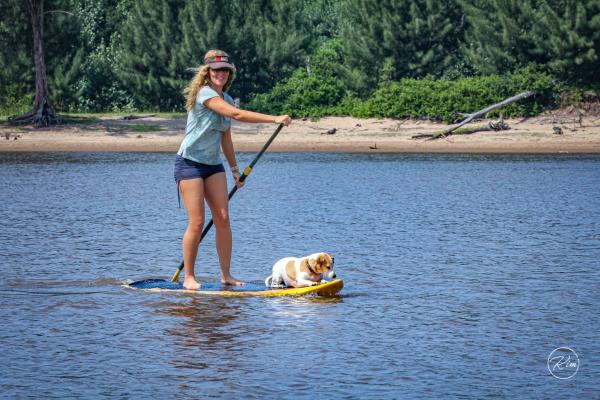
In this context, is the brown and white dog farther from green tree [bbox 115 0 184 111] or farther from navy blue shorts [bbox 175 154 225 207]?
green tree [bbox 115 0 184 111]

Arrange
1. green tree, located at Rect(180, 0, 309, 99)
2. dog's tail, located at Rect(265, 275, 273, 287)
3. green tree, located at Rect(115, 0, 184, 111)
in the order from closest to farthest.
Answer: dog's tail, located at Rect(265, 275, 273, 287)
green tree, located at Rect(180, 0, 309, 99)
green tree, located at Rect(115, 0, 184, 111)

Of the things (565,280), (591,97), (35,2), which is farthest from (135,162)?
(565,280)

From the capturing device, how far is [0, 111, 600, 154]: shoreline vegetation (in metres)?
35.8

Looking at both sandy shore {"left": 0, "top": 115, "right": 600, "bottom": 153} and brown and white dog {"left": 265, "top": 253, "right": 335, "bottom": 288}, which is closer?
brown and white dog {"left": 265, "top": 253, "right": 335, "bottom": 288}

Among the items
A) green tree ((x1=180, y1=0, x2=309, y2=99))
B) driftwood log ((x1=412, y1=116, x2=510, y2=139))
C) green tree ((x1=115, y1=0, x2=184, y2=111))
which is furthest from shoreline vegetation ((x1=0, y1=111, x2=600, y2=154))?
green tree ((x1=180, y1=0, x2=309, y2=99))

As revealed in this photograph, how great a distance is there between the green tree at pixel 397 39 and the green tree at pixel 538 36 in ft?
4.19

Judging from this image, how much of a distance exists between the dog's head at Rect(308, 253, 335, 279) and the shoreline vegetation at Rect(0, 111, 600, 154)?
83.6 ft

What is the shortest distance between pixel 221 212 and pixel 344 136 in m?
27.1

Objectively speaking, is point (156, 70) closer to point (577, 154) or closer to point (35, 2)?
point (35, 2)

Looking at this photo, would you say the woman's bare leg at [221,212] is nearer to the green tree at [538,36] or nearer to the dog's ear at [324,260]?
the dog's ear at [324,260]

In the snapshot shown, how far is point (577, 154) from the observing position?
112 feet

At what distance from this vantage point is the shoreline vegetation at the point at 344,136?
3581cm
